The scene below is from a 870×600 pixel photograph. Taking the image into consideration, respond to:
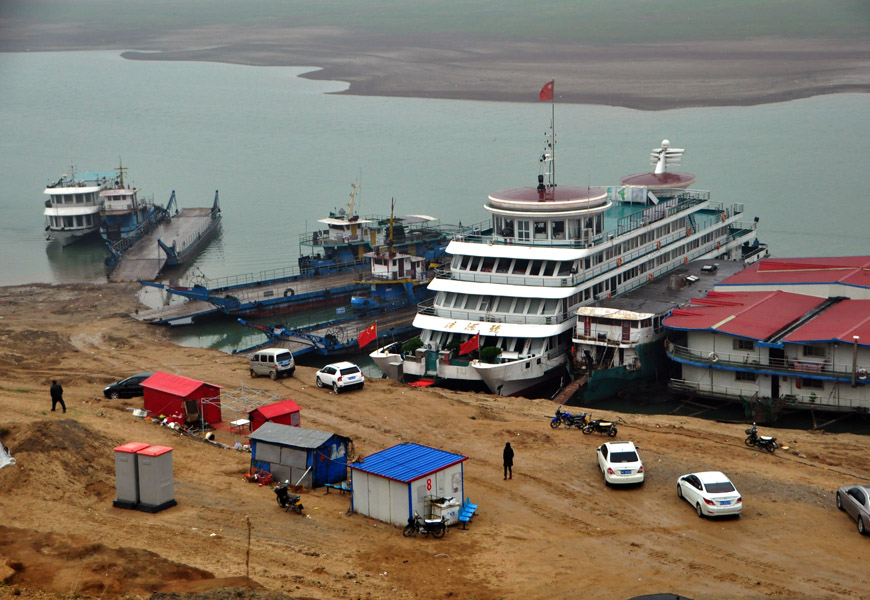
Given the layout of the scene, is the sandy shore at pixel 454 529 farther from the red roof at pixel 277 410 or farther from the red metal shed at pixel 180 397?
Answer: the red roof at pixel 277 410

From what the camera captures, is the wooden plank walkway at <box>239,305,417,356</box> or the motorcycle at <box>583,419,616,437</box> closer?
the motorcycle at <box>583,419,616,437</box>

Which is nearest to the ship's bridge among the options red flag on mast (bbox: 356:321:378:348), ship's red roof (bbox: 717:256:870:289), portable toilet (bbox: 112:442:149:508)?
ship's red roof (bbox: 717:256:870:289)

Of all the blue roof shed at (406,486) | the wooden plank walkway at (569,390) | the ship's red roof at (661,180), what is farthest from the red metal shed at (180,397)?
the ship's red roof at (661,180)

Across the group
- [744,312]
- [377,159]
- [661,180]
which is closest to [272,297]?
[661,180]

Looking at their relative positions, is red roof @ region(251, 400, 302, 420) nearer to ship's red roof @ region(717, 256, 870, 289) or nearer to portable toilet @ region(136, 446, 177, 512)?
portable toilet @ region(136, 446, 177, 512)

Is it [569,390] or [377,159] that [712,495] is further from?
[377,159]

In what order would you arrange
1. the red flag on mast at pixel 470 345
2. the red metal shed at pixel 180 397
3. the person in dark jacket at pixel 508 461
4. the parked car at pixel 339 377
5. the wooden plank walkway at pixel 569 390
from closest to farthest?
the person in dark jacket at pixel 508 461 < the red metal shed at pixel 180 397 < the parked car at pixel 339 377 < the wooden plank walkway at pixel 569 390 < the red flag on mast at pixel 470 345
